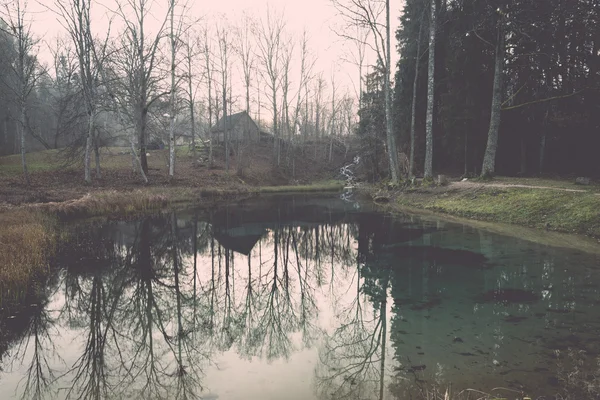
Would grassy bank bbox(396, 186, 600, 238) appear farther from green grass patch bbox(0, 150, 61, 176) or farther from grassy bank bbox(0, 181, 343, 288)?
green grass patch bbox(0, 150, 61, 176)

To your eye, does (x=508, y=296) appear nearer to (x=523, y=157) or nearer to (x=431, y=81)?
(x=431, y=81)

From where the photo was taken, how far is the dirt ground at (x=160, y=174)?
1919 centimetres

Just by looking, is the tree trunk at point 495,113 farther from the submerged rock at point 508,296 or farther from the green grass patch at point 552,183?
the submerged rock at point 508,296

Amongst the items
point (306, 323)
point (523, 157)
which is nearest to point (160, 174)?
point (306, 323)

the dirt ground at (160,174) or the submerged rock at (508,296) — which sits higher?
the dirt ground at (160,174)

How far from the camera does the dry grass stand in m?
6.27

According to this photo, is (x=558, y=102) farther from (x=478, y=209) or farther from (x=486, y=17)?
(x=478, y=209)

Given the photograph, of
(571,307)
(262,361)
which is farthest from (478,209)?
(262,361)

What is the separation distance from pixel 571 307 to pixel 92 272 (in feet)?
30.8

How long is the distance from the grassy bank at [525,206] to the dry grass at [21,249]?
1391 cm

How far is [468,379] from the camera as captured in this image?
356 centimetres

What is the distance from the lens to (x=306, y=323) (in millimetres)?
5398

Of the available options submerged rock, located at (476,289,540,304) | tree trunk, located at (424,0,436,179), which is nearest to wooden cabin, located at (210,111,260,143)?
tree trunk, located at (424,0,436,179)

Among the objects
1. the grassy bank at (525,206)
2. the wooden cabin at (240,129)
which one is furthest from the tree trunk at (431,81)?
the wooden cabin at (240,129)
